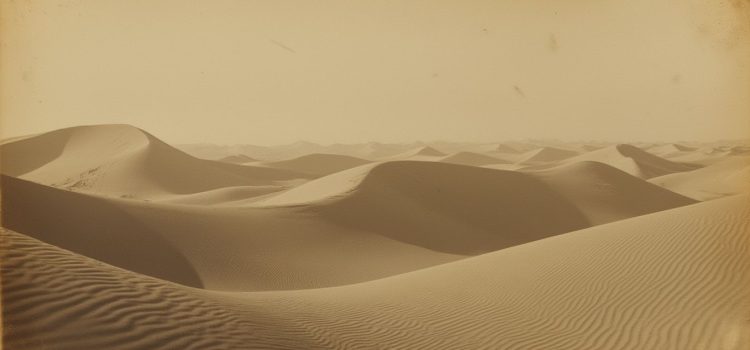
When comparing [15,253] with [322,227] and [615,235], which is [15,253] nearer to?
[615,235]

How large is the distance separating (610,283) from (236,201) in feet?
88.6

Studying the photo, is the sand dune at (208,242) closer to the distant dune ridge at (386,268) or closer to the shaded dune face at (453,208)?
the distant dune ridge at (386,268)

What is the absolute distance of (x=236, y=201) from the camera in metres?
32.7

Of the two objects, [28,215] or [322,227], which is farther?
[322,227]

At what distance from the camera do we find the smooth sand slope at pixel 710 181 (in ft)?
119

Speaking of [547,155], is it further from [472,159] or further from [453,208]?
[453,208]

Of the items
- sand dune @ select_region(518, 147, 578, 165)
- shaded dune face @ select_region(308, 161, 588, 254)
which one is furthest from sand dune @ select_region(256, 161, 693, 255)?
sand dune @ select_region(518, 147, 578, 165)

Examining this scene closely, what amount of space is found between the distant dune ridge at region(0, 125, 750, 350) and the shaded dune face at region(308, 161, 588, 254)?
4.5 inches

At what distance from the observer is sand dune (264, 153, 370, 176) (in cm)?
6131

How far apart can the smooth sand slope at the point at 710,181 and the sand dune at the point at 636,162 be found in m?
5.85

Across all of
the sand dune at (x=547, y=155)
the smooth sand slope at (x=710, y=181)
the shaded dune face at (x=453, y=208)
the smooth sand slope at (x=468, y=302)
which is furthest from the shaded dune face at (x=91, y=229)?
the sand dune at (x=547, y=155)

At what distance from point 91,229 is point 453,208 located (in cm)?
1578

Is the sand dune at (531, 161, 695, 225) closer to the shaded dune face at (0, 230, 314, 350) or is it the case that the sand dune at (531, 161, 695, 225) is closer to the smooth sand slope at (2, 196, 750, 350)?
the smooth sand slope at (2, 196, 750, 350)

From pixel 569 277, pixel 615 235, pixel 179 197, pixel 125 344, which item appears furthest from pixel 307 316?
pixel 179 197
